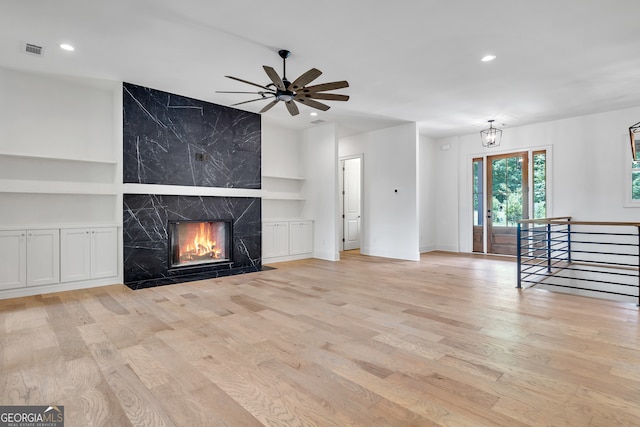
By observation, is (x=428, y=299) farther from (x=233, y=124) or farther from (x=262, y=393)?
(x=233, y=124)

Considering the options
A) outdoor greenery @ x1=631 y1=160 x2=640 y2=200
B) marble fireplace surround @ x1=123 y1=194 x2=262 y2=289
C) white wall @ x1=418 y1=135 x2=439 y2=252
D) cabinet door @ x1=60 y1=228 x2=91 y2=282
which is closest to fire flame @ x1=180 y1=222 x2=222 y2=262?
marble fireplace surround @ x1=123 y1=194 x2=262 y2=289

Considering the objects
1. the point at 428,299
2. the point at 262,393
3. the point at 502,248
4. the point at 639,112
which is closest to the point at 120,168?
the point at 262,393

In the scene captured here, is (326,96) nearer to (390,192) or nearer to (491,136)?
(390,192)

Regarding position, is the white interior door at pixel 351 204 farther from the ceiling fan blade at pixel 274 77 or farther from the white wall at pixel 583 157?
the ceiling fan blade at pixel 274 77

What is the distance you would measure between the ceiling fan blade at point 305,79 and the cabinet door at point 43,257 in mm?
3738

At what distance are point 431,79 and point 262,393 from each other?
443cm

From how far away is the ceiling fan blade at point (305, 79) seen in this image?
3.20 metres

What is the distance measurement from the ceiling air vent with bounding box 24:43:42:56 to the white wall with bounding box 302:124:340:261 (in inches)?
188

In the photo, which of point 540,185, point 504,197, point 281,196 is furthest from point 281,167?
point 540,185

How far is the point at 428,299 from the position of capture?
13.2ft

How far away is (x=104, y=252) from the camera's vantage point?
4871 millimetres

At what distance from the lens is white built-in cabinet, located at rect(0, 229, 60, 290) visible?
164 inches

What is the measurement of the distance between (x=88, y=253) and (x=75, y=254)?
15cm

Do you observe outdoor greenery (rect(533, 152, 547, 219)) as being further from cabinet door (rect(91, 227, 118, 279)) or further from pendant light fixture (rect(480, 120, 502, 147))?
cabinet door (rect(91, 227, 118, 279))
